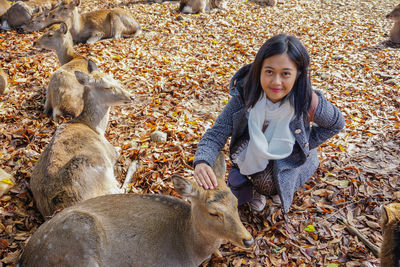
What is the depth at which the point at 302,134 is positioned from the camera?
3.06 metres

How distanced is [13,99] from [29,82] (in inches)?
28.8

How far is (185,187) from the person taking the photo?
2477mm

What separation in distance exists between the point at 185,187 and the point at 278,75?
132 centimetres

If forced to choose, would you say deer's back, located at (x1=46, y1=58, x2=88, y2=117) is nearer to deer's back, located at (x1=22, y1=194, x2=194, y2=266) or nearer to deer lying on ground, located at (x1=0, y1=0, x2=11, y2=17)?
deer's back, located at (x1=22, y1=194, x2=194, y2=266)

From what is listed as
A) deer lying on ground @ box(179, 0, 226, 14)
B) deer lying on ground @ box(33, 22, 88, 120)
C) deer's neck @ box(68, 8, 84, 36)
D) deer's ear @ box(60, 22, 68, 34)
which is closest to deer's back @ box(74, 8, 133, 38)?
deer's neck @ box(68, 8, 84, 36)

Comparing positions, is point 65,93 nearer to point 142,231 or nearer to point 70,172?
point 70,172

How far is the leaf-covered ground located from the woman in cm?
67

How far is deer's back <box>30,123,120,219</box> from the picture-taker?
3098 mm

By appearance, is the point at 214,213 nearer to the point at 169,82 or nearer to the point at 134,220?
the point at 134,220

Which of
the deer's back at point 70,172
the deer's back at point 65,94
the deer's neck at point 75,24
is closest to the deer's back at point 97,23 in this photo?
the deer's neck at point 75,24

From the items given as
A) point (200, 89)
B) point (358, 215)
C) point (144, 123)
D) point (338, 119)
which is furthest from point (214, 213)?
point (200, 89)

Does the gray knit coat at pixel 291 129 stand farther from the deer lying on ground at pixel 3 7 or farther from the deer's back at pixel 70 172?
the deer lying on ground at pixel 3 7

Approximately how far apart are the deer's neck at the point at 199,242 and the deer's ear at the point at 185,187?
27 centimetres

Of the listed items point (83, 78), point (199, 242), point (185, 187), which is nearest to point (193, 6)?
point (83, 78)
